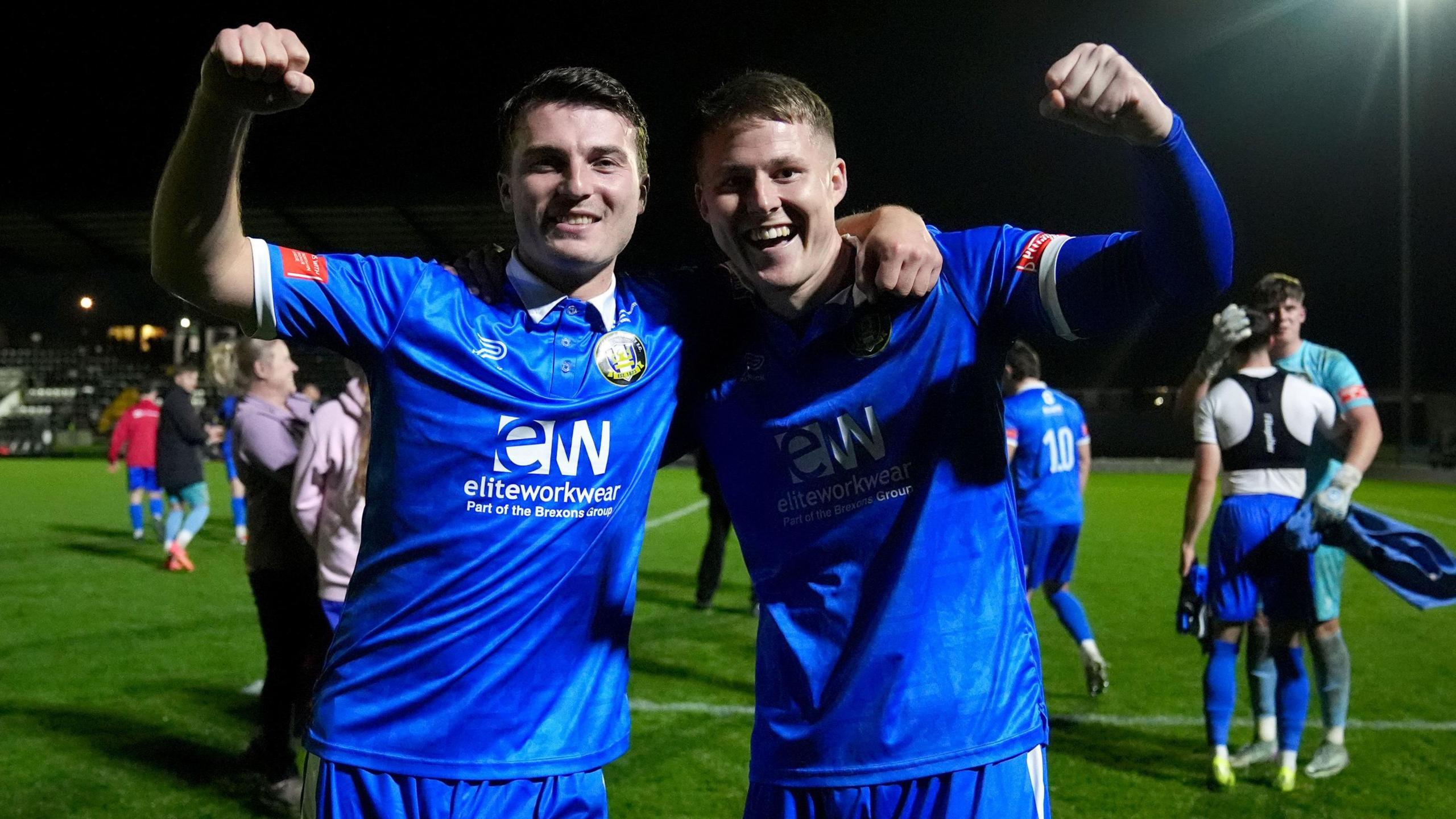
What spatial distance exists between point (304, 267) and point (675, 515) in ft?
47.2

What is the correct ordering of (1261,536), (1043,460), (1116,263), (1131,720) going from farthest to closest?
(1043,460) < (1131,720) < (1261,536) < (1116,263)

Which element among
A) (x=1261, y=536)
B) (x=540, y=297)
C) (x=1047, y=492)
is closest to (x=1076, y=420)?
(x=1047, y=492)

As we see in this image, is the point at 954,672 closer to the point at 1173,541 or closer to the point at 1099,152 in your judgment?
the point at 1173,541

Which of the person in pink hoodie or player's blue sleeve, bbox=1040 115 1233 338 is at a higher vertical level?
player's blue sleeve, bbox=1040 115 1233 338

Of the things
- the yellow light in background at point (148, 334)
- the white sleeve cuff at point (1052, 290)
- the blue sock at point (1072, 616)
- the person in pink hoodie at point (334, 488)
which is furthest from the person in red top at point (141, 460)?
the yellow light in background at point (148, 334)

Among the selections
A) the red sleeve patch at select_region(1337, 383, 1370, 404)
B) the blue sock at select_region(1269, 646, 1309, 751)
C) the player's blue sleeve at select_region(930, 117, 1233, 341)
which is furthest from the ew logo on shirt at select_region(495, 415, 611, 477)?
the red sleeve patch at select_region(1337, 383, 1370, 404)

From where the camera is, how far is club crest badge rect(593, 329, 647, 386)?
213 centimetres

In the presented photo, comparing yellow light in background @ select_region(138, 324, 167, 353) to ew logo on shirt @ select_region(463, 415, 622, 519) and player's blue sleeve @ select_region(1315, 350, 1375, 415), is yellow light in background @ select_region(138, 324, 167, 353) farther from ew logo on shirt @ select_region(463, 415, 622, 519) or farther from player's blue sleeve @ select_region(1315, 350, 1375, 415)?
ew logo on shirt @ select_region(463, 415, 622, 519)

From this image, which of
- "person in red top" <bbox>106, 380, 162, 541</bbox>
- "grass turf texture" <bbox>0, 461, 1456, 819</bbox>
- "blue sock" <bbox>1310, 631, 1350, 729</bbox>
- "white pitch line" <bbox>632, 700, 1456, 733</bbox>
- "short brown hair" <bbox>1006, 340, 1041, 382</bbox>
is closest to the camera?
"grass turf texture" <bbox>0, 461, 1456, 819</bbox>

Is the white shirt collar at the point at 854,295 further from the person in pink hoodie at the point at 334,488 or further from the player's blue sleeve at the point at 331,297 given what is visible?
the person in pink hoodie at the point at 334,488

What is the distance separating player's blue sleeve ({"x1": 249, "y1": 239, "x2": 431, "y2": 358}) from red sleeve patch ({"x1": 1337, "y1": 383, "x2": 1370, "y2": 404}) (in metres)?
4.45

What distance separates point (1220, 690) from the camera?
16.0 feet

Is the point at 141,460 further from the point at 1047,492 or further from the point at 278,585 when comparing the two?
the point at 1047,492

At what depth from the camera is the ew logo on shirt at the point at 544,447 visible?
79.4 inches
